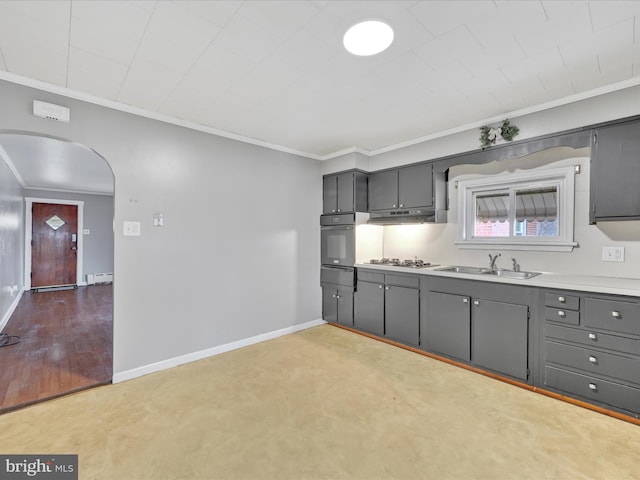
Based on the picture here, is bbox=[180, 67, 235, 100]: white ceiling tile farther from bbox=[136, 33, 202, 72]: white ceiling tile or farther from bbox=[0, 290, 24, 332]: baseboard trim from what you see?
bbox=[0, 290, 24, 332]: baseboard trim

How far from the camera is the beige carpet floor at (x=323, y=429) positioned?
5.67 feet

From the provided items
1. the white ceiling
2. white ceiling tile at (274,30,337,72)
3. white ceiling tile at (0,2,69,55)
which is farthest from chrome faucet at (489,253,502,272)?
white ceiling tile at (0,2,69,55)

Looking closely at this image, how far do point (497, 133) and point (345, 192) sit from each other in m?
1.89

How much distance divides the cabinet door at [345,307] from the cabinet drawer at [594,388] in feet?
7.22

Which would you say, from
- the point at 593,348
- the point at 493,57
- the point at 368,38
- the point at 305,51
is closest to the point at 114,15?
the point at 305,51

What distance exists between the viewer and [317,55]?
2.02 metres

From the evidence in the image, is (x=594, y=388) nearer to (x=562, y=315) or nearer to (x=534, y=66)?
(x=562, y=315)

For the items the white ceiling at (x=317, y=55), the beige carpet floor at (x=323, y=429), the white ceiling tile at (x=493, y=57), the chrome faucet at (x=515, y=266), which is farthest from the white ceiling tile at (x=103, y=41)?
the chrome faucet at (x=515, y=266)

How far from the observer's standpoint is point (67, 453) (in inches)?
72.3

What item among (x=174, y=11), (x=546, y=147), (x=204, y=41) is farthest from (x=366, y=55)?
(x=546, y=147)

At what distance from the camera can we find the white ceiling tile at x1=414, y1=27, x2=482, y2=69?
1842 mm

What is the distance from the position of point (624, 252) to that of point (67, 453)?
14.2 feet

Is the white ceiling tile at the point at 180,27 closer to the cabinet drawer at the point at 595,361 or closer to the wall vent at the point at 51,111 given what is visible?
the wall vent at the point at 51,111

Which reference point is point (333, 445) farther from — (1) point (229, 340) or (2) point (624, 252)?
(2) point (624, 252)
